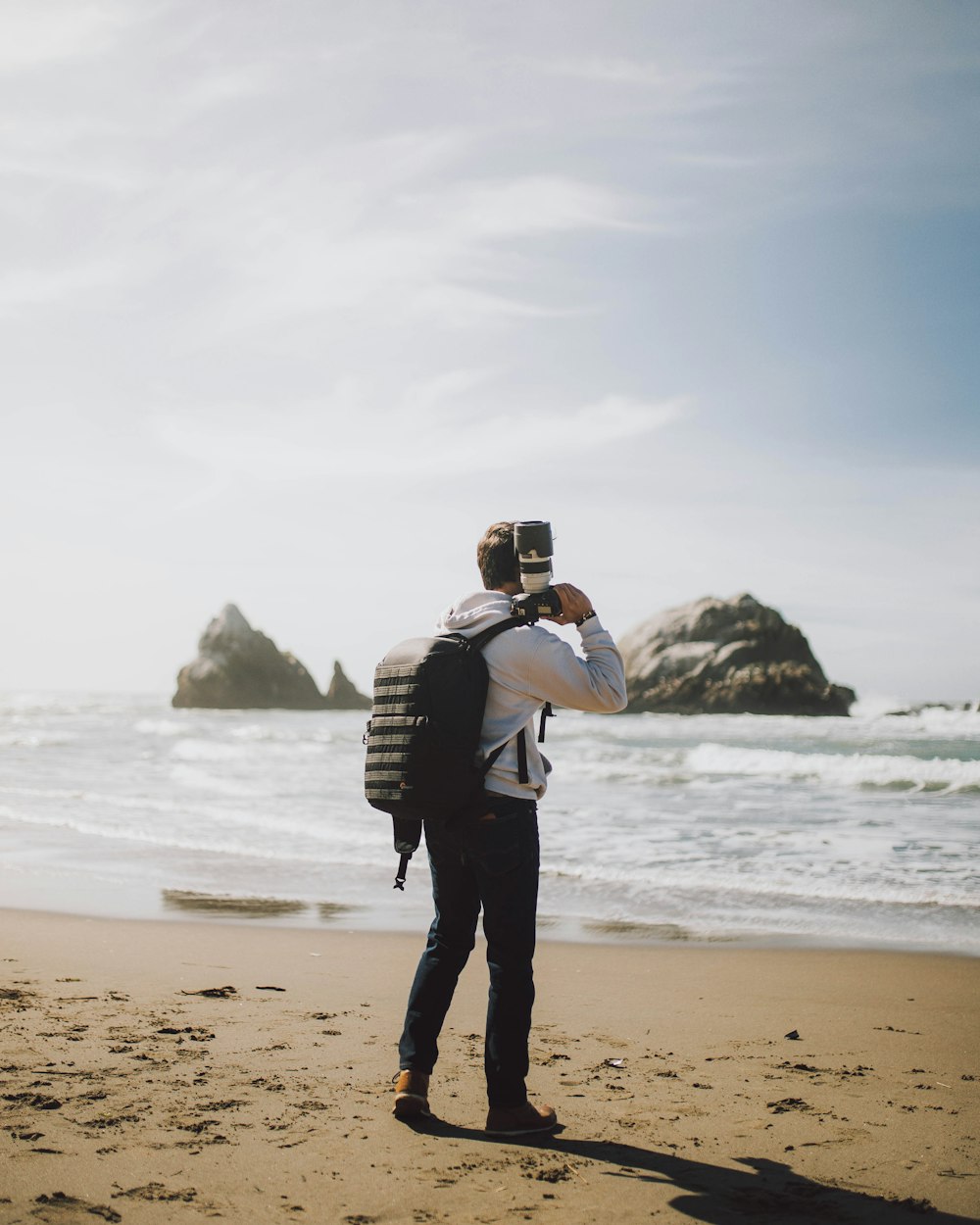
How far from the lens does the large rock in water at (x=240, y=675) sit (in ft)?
231

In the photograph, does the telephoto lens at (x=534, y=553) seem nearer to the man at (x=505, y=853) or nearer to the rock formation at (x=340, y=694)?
the man at (x=505, y=853)

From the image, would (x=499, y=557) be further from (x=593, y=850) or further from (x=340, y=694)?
(x=340, y=694)

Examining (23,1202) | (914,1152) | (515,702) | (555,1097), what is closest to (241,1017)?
(555,1097)

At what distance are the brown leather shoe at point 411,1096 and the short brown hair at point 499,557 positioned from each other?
1.65 meters

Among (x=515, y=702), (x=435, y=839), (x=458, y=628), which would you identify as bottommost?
(x=435, y=839)

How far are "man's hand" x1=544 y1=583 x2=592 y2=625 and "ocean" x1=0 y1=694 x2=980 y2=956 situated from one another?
389 centimetres

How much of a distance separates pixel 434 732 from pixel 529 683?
35 cm

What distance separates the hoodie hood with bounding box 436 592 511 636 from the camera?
340cm

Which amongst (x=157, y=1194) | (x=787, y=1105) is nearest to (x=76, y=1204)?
(x=157, y=1194)

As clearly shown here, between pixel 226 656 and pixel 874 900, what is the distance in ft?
219

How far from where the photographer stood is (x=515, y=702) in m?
3.37

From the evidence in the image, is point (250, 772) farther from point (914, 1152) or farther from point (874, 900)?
point (914, 1152)

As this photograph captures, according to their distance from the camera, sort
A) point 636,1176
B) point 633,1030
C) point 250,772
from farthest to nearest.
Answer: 1. point 250,772
2. point 633,1030
3. point 636,1176

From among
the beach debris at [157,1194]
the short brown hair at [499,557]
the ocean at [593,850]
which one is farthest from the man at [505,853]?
the ocean at [593,850]
